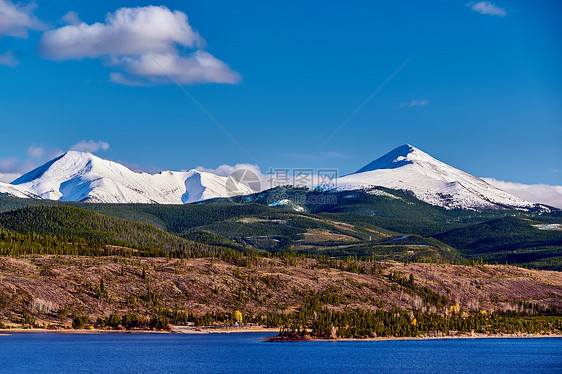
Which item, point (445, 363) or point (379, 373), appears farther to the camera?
point (445, 363)

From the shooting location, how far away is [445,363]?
6412 inches

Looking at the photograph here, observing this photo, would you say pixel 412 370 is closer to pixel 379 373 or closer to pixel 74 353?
pixel 379 373

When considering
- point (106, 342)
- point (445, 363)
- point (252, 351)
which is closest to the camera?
point (445, 363)

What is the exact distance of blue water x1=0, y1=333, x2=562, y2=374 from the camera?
151 metres

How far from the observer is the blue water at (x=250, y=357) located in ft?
495

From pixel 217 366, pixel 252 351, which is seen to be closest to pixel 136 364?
pixel 217 366

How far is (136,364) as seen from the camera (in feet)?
504

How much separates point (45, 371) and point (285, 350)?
5882 cm

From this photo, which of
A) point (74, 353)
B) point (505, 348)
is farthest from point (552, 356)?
point (74, 353)

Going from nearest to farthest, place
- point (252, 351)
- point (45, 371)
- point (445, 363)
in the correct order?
1. point (45, 371)
2. point (445, 363)
3. point (252, 351)

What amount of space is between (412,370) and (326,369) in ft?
52.7

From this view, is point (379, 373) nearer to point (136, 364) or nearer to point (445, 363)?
point (445, 363)

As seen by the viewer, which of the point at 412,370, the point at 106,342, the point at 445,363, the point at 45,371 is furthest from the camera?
the point at 106,342

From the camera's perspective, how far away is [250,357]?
166875 millimetres
